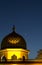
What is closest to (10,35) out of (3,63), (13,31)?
(13,31)

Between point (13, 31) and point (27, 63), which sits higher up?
point (13, 31)

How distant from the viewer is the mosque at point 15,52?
73375 millimetres

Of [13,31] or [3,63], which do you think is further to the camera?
[13,31]

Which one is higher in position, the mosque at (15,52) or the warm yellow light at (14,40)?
the warm yellow light at (14,40)

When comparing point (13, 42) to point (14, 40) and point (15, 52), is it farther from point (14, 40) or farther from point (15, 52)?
point (15, 52)

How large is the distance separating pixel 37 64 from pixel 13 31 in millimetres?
7594

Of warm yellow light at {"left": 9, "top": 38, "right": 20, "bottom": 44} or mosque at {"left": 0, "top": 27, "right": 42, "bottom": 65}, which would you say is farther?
warm yellow light at {"left": 9, "top": 38, "right": 20, "bottom": 44}

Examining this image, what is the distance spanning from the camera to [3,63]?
7319cm

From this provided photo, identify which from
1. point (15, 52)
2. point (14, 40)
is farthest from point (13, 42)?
point (15, 52)

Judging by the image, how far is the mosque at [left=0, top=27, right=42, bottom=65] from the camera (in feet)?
241

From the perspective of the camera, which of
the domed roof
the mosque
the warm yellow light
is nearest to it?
the mosque

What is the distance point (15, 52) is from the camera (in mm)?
75438

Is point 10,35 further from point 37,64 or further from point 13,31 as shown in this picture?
point 37,64

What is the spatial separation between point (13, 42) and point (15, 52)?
1951 mm
